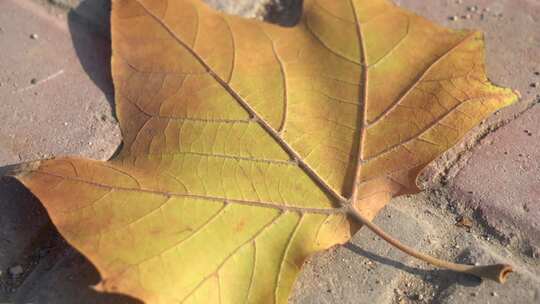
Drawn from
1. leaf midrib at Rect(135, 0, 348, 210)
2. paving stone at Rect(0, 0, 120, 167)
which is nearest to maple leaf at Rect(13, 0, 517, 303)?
leaf midrib at Rect(135, 0, 348, 210)

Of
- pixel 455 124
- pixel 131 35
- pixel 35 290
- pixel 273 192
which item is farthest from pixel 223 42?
pixel 35 290

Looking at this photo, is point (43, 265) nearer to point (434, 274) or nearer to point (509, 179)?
point (434, 274)

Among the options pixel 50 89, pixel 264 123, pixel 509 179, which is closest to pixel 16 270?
pixel 50 89

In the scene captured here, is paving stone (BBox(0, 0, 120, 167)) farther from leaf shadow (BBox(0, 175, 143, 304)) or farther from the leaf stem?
the leaf stem

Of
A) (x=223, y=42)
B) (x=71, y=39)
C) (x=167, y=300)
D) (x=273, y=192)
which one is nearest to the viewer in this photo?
(x=167, y=300)

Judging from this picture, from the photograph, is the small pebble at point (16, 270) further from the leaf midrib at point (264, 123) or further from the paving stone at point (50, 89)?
the leaf midrib at point (264, 123)

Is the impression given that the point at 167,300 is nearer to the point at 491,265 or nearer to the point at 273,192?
the point at 273,192

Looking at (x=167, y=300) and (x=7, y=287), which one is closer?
(x=167, y=300)
